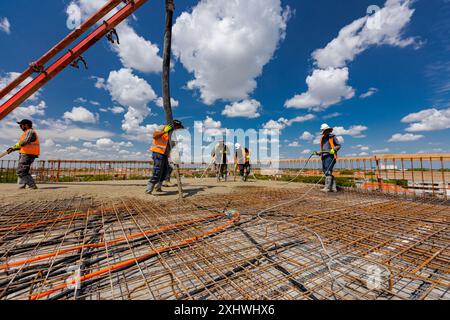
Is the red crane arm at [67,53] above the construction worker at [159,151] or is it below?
above

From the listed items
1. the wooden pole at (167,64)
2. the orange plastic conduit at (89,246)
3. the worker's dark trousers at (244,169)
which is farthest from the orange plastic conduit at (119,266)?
the worker's dark trousers at (244,169)

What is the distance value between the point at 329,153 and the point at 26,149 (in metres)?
8.58

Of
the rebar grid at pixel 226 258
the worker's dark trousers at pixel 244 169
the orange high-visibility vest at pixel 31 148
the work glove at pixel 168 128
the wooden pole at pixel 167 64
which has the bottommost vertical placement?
the rebar grid at pixel 226 258

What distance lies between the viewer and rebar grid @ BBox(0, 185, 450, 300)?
1.06m

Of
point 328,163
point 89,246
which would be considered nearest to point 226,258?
point 89,246

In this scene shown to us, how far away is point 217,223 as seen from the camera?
237cm

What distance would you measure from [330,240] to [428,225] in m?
1.56

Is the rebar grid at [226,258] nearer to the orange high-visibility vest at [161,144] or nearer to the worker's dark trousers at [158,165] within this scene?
the worker's dark trousers at [158,165]

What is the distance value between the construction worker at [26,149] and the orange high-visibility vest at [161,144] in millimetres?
3584

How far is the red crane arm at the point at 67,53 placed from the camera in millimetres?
4926

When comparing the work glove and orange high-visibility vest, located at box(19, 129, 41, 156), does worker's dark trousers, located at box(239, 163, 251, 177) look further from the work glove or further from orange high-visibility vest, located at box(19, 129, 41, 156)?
orange high-visibility vest, located at box(19, 129, 41, 156)

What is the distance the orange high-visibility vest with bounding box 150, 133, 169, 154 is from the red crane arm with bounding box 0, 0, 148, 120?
147 inches

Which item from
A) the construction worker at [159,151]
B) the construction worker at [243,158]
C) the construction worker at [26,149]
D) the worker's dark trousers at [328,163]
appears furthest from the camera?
the construction worker at [243,158]

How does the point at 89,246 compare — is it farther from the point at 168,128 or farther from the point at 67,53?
the point at 67,53
